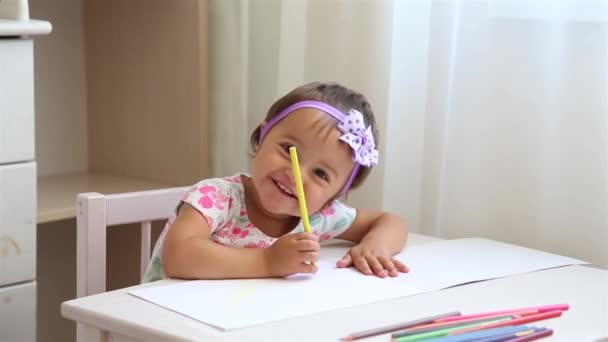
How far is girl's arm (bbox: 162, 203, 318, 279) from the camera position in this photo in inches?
45.4

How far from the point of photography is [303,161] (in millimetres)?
1249

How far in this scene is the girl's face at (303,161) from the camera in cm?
125

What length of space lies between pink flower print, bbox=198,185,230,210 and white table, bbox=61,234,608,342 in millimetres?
153

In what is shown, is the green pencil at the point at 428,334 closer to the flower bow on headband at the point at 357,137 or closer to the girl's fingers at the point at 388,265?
the girl's fingers at the point at 388,265

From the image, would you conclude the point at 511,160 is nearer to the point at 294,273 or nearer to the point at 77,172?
the point at 294,273

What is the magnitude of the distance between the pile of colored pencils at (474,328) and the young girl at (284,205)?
207 mm

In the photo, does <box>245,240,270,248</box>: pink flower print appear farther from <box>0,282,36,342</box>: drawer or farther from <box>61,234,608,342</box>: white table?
<box>0,282,36,342</box>: drawer

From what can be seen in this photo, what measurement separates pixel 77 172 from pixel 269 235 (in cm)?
95

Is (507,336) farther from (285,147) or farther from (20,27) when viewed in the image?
(20,27)

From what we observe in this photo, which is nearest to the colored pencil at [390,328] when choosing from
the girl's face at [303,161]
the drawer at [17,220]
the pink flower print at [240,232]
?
the girl's face at [303,161]

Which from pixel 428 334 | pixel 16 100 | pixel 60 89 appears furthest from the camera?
pixel 60 89

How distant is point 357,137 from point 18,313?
27.0 inches

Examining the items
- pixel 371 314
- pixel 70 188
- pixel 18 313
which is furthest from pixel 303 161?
pixel 70 188

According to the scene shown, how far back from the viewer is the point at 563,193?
1.49 m
